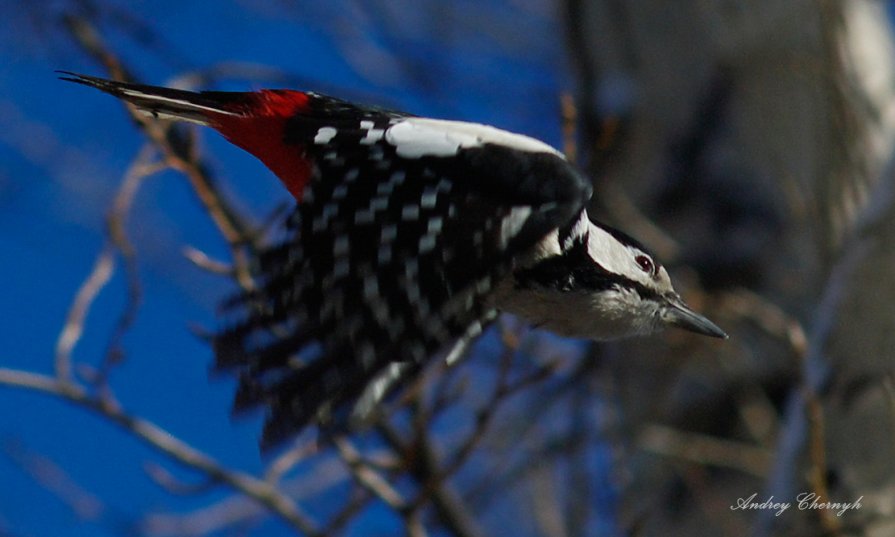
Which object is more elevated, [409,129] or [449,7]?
[449,7]

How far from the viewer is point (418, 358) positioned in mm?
2176

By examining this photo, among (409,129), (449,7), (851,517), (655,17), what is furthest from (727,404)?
(449,7)

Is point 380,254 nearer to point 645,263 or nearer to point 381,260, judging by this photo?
point 381,260

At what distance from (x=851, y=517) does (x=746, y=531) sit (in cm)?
69

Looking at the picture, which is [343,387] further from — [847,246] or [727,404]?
[727,404]

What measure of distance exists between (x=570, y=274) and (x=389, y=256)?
1.48ft

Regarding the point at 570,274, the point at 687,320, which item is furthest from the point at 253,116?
the point at 687,320

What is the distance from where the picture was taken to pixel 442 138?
2.41 meters

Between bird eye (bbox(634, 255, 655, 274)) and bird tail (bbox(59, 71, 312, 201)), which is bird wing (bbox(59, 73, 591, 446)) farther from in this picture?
bird eye (bbox(634, 255, 655, 274))

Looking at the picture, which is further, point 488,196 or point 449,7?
point 449,7

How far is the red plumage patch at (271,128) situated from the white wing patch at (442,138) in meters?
0.25
